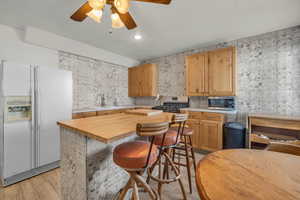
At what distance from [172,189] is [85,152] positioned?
52.4 inches

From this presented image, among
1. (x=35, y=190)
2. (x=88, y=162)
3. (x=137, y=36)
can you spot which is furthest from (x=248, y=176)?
(x=137, y=36)

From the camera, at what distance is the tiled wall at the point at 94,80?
10.7ft

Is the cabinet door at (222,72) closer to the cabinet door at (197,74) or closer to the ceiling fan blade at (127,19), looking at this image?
the cabinet door at (197,74)

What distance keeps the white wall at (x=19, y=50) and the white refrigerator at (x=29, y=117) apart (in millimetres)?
734

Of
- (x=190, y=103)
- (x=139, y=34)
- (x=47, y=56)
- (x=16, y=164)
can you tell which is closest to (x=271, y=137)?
(x=190, y=103)

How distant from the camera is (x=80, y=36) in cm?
288

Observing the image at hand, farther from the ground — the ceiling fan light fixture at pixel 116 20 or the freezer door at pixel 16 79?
the ceiling fan light fixture at pixel 116 20

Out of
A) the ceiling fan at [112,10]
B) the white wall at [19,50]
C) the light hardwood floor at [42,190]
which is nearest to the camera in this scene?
the ceiling fan at [112,10]

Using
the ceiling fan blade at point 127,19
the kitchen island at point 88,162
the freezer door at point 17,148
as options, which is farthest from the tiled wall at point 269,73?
the freezer door at point 17,148

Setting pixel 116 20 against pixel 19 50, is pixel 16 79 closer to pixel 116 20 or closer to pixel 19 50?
pixel 19 50

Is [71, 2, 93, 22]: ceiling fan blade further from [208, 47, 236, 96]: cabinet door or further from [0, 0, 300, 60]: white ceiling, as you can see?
[208, 47, 236, 96]: cabinet door

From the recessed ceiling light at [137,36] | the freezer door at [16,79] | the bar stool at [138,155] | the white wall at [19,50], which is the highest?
the recessed ceiling light at [137,36]

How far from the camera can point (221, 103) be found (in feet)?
9.97

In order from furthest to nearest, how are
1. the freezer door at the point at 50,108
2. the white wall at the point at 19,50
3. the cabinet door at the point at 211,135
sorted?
the cabinet door at the point at 211,135 < the white wall at the point at 19,50 < the freezer door at the point at 50,108
